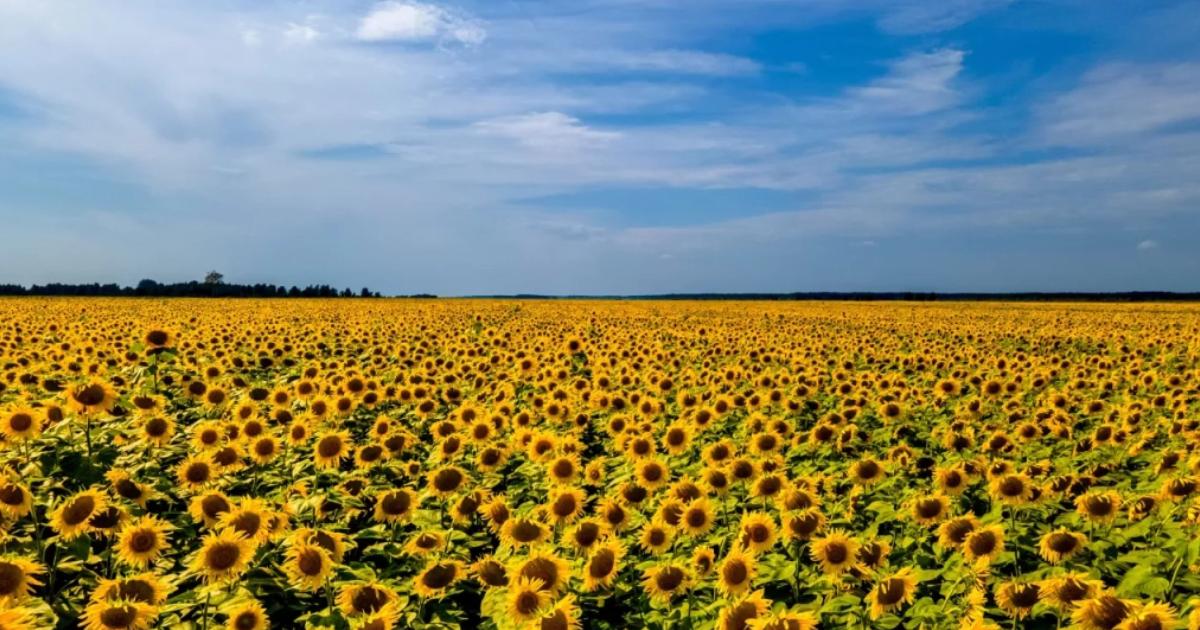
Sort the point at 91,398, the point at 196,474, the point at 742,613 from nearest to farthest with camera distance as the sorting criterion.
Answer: the point at 742,613
the point at 196,474
the point at 91,398

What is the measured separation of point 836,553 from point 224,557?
13.2 ft

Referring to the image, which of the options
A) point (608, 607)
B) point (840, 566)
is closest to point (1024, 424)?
point (840, 566)

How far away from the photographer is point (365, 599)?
429 cm

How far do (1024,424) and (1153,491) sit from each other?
2.45 meters

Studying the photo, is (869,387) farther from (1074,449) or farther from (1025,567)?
(1025,567)

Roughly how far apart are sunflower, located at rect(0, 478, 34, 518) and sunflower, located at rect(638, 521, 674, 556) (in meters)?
4.54

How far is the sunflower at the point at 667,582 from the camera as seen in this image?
15.3 ft

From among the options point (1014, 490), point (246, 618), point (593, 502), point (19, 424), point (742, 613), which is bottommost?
point (593, 502)

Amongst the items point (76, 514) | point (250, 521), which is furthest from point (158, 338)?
point (250, 521)

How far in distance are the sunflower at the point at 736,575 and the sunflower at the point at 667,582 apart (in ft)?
0.80

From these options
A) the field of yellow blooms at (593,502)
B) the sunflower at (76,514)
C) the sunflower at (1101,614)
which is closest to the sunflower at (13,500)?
the field of yellow blooms at (593,502)

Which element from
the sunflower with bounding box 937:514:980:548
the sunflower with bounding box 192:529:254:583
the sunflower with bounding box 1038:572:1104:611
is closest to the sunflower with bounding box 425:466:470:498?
the sunflower with bounding box 192:529:254:583

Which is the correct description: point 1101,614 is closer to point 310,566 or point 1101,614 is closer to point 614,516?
point 614,516

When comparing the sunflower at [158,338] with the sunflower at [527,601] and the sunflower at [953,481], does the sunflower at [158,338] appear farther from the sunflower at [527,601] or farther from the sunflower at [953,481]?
the sunflower at [953,481]
